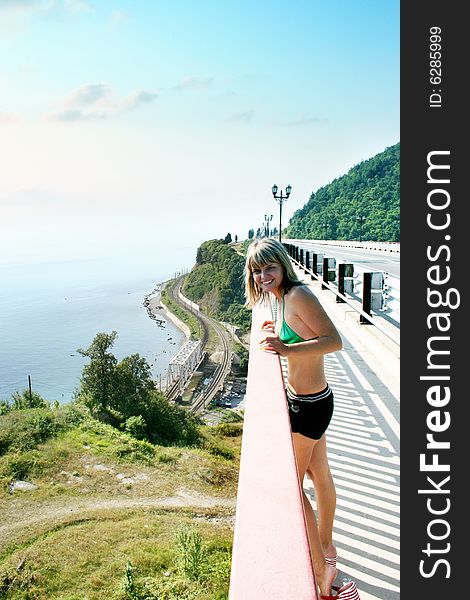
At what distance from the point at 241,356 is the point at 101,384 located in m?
36.8

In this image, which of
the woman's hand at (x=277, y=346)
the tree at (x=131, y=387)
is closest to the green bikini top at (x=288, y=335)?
the woman's hand at (x=277, y=346)

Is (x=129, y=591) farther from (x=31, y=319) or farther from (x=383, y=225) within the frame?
(x=31, y=319)

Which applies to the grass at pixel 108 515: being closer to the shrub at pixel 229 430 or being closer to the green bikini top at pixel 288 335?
the shrub at pixel 229 430

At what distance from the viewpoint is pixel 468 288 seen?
2.09 meters

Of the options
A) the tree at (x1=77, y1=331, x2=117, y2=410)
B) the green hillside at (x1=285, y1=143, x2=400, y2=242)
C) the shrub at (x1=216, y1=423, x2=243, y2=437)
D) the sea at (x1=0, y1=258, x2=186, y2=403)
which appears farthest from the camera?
the green hillside at (x1=285, y1=143, x2=400, y2=242)

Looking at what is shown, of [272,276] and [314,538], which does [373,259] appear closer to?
[272,276]

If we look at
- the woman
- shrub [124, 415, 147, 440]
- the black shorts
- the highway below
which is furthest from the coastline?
the black shorts

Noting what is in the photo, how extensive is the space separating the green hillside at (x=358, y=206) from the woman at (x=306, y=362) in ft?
232

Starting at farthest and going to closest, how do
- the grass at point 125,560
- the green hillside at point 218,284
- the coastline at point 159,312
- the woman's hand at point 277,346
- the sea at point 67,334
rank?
1. the green hillside at point 218,284
2. the coastline at point 159,312
3. the sea at point 67,334
4. the grass at point 125,560
5. the woman's hand at point 277,346

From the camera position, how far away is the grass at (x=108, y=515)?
15.8 metres

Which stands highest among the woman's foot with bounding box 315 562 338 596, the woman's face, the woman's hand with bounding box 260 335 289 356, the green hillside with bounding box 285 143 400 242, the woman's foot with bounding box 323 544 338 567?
the green hillside with bounding box 285 143 400 242

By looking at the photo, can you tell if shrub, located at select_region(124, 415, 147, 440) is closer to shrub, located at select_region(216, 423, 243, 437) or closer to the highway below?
shrub, located at select_region(216, 423, 243, 437)

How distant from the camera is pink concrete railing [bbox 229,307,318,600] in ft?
3.72

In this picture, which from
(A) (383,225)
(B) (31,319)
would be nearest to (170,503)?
(A) (383,225)
